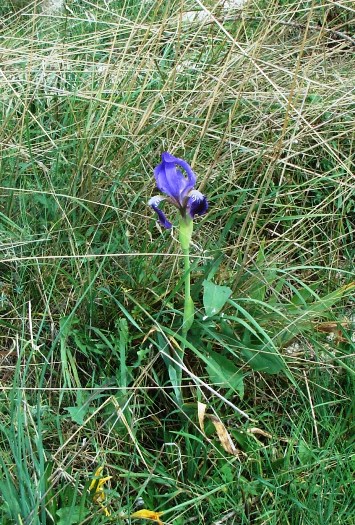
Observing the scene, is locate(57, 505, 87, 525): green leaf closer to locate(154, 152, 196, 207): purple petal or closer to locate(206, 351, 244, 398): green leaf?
locate(206, 351, 244, 398): green leaf

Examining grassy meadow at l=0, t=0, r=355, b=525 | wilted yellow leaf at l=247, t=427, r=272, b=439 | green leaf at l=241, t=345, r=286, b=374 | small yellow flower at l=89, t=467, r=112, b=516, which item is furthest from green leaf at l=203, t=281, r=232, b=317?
small yellow flower at l=89, t=467, r=112, b=516

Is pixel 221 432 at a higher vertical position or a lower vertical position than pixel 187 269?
lower

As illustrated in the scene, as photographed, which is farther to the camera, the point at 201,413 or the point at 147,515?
the point at 201,413

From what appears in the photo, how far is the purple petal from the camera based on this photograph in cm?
139

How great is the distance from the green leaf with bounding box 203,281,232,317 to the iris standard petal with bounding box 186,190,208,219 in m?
0.18

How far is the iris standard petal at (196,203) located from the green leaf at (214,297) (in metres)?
0.18

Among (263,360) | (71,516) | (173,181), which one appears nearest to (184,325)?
(263,360)

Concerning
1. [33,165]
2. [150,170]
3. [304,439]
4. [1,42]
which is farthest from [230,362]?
[1,42]

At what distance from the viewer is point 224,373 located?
4.93ft

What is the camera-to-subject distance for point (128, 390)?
1465 millimetres

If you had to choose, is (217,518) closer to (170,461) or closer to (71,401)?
(170,461)

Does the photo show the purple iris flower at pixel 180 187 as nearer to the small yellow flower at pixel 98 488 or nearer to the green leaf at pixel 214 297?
the green leaf at pixel 214 297

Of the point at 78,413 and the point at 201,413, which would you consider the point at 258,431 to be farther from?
the point at 78,413

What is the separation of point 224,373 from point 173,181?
1.39ft
